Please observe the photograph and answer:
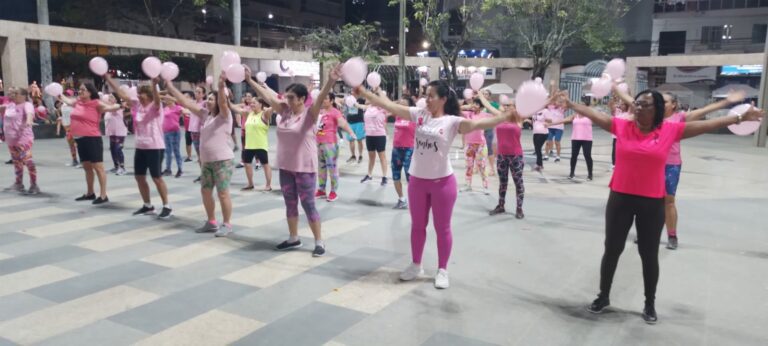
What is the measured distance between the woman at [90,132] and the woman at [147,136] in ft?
3.55

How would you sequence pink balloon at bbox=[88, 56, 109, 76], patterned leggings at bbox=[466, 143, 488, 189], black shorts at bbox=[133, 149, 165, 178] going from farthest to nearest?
patterned leggings at bbox=[466, 143, 488, 189] → black shorts at bbox=[133, 149, 165, 178] → pink balloon at bbox=[88, 56, 109, 76]

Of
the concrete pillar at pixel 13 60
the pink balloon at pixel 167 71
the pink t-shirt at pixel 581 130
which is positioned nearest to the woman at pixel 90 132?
the pink balloon at pixel 167 71

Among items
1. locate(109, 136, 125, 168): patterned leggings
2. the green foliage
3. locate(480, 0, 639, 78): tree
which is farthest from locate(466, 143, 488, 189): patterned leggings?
locate(480, 0, 639, 78): tree

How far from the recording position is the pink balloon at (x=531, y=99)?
3607mm

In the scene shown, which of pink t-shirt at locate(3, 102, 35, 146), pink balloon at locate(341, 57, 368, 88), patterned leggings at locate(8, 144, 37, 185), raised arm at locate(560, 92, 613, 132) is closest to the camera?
raised arm at locate(560, 92, 613, 132)

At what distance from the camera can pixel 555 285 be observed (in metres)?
4.75

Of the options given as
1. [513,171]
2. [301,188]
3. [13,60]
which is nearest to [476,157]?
A: [513,171]

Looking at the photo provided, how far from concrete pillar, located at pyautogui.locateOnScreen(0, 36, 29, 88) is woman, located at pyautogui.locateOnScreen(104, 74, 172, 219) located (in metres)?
12.6

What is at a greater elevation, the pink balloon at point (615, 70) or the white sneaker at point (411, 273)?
the pink balloon at point (615, 70)

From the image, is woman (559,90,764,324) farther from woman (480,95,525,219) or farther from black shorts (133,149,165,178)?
black shorts (133,149,165,178)

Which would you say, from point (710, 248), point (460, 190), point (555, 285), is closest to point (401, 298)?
point (555, 285)

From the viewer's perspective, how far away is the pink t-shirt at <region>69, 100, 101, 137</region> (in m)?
7.82

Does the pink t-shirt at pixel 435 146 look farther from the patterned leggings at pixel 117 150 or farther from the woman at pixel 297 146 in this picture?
the patterned leggings at pixel 117 150

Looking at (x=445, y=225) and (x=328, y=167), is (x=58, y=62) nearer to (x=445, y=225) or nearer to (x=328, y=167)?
(x=328, y=167)
